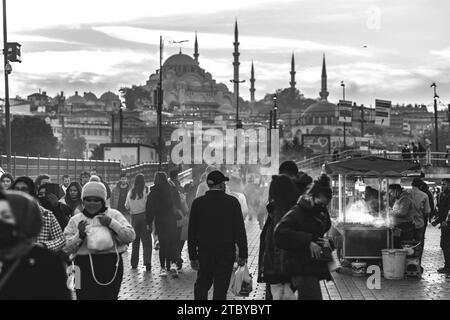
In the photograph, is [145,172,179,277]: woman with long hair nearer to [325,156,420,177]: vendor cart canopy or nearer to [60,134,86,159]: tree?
[325,156,420,177]: vendor cart canopy

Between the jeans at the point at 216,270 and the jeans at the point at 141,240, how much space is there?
5.57 m

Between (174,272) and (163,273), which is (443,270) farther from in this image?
(163,273)

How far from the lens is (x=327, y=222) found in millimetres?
7168

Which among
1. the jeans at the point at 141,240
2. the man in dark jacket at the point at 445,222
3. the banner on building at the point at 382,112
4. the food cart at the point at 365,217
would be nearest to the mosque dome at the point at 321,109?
the banner on building at the point at 382,112

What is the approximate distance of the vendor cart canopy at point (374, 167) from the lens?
48.0 ft

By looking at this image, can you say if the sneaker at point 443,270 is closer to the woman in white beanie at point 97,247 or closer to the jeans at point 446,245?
the jeans at point 446,245

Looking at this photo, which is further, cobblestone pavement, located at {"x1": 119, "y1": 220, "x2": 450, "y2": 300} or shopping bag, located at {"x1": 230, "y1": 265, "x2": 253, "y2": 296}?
cobblestone pavement, located at {"x1": 119, "y1": 220, "x2": 450, "y2": 300}

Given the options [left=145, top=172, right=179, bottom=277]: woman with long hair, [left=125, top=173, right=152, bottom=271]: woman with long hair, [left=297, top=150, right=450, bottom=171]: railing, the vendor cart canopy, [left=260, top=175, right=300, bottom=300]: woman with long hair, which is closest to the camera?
[left=260, top=175, right=300, bottom=300]: woman with long hair

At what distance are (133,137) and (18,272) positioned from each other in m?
147

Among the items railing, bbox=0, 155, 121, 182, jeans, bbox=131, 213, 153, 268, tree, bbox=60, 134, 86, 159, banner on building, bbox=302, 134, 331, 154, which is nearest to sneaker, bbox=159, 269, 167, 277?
jeans, bbox=131, 213, 153, 268

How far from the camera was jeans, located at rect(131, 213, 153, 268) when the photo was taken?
45.6 ft

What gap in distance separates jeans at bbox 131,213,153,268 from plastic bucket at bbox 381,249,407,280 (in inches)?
141
